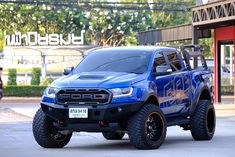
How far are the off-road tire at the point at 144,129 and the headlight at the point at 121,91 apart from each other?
0.37 metres

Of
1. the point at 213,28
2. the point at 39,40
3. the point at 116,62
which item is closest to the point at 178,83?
the point at 116,62

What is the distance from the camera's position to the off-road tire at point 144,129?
12719 mm

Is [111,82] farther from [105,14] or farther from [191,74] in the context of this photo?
[105,14]

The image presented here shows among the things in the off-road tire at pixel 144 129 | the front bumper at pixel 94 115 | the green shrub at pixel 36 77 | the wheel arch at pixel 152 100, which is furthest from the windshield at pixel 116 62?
the green shrub at pixel 36 77

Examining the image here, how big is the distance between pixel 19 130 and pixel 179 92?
551cm

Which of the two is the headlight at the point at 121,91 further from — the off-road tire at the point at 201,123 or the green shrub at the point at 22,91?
the green shrub at the point at 22,91

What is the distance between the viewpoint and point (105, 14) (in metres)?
76.8

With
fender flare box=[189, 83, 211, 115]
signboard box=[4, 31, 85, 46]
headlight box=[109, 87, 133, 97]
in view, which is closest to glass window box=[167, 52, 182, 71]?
fender flare box=[189, 83, 211, 115]

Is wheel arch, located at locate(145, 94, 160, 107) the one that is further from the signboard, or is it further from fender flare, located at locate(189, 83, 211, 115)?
the signboard

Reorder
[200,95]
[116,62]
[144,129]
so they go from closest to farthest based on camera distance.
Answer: [144,129] < [116,62] < [200,95]

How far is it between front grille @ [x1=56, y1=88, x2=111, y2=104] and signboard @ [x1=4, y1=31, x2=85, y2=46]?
Answer: 5515 centimetres

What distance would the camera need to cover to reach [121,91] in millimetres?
12711

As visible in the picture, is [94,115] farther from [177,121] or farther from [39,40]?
[39,40]

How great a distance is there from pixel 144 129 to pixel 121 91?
2.26 feet
